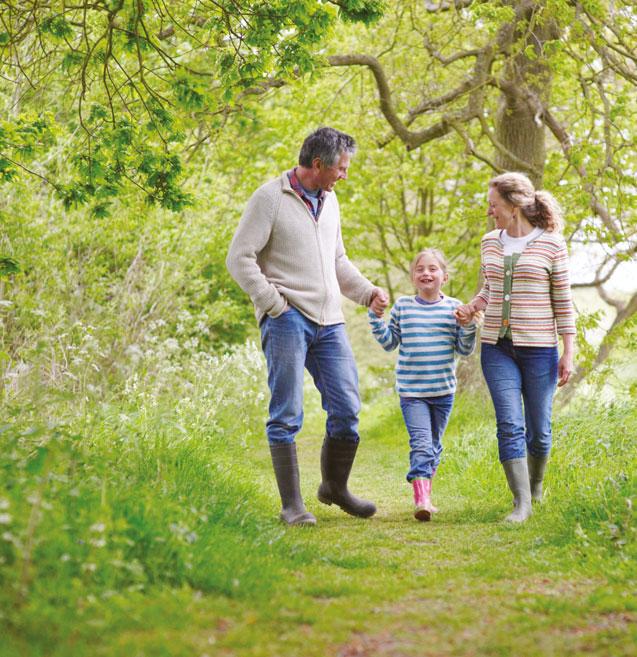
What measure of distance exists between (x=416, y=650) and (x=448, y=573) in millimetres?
1199

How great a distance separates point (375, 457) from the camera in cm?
933

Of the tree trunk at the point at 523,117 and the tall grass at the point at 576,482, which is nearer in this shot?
the tall grass at the point at 576,482

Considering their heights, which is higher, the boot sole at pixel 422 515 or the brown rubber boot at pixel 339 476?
the brown rubber boot at pixel 339 476

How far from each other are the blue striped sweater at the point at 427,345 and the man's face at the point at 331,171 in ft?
3.34

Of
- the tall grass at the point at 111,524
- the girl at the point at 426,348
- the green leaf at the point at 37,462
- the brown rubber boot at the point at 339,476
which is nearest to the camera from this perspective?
the tall grass at the point at 111,524

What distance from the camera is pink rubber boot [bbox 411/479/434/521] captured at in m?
5.37

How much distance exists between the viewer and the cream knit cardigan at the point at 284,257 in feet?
16.1

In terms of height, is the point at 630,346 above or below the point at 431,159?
below

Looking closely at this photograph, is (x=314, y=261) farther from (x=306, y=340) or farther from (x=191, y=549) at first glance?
(x=191, y=549)

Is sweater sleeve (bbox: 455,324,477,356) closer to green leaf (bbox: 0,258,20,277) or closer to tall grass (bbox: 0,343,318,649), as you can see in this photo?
tall grass (bbox: 0,343,318,649)

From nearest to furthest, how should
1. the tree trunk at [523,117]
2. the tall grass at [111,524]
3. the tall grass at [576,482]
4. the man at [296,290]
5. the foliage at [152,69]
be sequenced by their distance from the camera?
the tall grass at [111,524] < the tall grass at [576,482] < the foliage at [152,69] < the man at [296,290] < the tree trunk at [523,117]

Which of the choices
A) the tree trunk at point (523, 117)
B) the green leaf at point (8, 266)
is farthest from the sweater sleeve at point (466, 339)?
the tree trunk at point (523, 117)

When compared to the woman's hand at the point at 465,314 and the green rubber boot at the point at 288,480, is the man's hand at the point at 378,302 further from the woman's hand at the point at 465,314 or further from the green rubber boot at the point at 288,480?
the green rubber boot at the point at 288,480

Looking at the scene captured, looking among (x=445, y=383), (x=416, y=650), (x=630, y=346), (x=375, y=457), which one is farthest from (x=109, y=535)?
(x=375, y=457)
